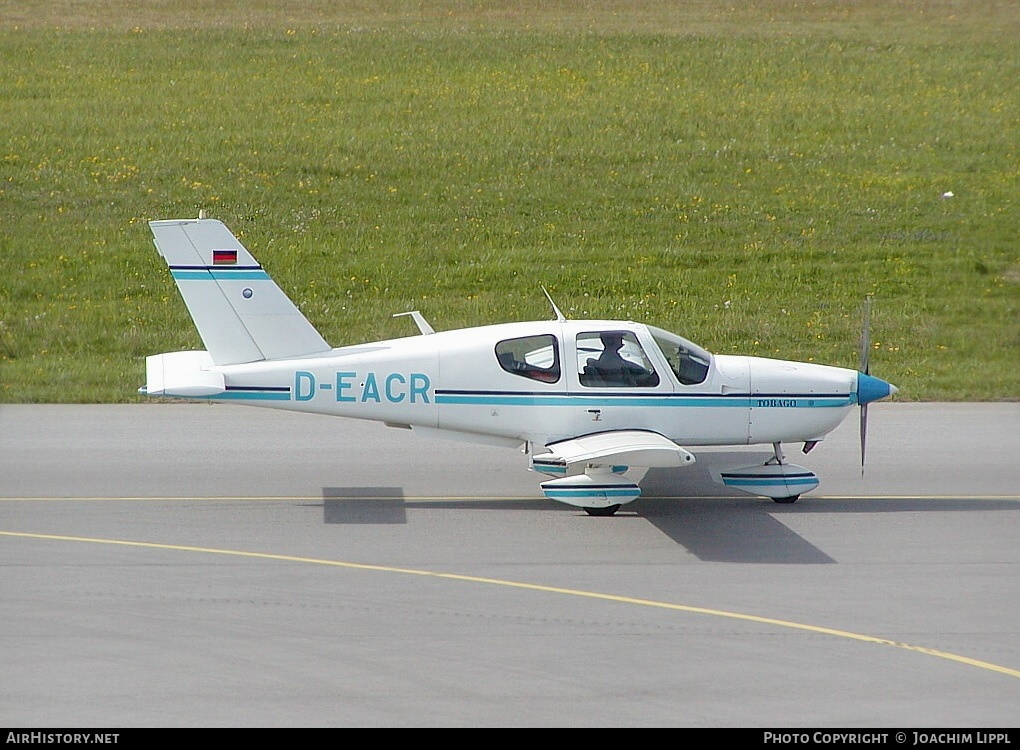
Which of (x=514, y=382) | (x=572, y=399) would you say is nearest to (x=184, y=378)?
(x=514, y=382)

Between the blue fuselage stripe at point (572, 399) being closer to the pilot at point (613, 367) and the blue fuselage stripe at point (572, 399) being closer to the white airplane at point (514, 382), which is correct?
the white airplane at point (514, 382)

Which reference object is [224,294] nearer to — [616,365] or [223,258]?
[223,258]

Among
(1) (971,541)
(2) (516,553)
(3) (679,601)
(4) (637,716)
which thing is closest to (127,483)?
(2) (516,553)

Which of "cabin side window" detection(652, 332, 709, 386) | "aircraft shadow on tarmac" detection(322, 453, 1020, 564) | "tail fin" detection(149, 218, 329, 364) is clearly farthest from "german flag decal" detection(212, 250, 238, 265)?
"cabin side window" detection(652, 332, 709, 386)

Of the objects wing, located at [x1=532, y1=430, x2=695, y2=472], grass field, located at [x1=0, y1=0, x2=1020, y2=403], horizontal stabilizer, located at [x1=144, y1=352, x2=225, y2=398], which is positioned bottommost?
wing, located at [x1=532, y1=430, x2=695, y2=472]

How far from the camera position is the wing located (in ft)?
39.0

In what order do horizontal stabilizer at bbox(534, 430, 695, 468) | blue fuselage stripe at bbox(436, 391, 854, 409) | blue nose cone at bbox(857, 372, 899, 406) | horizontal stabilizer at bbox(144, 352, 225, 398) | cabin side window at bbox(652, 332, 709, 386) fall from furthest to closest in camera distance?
blue nose cone at bbox(857, 372, 899, 406)
cabin side window at bbox(652, 332, 709, 386)
blue fuselage stripe at bbox(436, 391, 854, 409)
horizontal stabilizer at bbox(144, 352, 225, 398)
horizontal stabilizer at bbox(534, 430, 695, 468)

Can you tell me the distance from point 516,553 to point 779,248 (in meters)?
17.4

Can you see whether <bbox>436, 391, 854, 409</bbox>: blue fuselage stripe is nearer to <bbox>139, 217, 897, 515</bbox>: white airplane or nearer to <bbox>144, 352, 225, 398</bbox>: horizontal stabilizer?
<bbox>139, 217, 897, 515</bbox>: white airplane

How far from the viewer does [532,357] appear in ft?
43.2

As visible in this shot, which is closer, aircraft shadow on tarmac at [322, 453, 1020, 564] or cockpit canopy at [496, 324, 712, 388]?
aircraft shadow on tarmac at [322, 453, 1020, 564]

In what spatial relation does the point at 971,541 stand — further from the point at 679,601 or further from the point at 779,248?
the point at 779,248

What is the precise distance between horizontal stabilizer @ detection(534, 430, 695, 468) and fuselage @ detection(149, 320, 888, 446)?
0.23 m

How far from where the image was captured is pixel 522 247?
27562 millimetres
